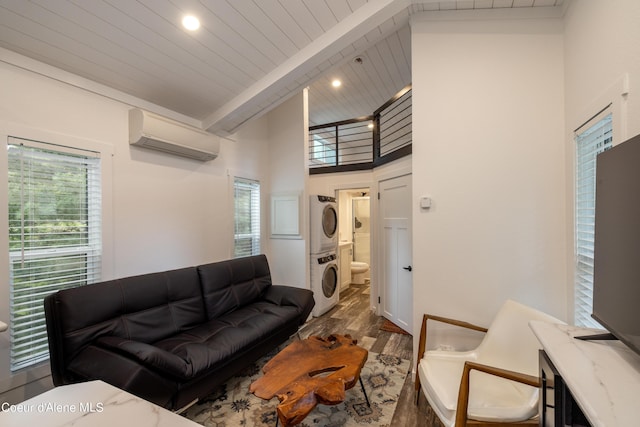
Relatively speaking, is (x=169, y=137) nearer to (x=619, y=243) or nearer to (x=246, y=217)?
(x=246, y=217)

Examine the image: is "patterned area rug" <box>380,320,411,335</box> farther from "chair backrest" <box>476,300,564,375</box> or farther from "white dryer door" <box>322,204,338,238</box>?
"chair backrest" <box>476,300,564,375</box>

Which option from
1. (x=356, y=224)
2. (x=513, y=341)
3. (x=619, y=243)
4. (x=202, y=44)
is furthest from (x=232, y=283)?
(x=356, y=224)

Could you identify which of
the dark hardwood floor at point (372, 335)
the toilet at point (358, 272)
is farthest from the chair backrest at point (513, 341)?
the toilet at point (358, 272)

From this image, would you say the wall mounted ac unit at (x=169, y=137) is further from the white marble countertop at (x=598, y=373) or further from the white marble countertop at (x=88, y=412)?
the white marble countertop at (x=598, y=373)

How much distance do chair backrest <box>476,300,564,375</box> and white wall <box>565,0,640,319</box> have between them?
43 cm

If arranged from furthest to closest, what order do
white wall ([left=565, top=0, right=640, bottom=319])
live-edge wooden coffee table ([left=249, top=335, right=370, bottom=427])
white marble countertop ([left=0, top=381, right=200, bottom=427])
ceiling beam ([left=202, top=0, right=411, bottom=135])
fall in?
ceiling beam ([left=202, top=0, right=411, bottom=135]) < live-edge wooden coffee table ([left=249, top=335, right=370, bottom=427]) < white wall ([left=565, top=0, right=640, bottom=319]) < white marble countertop ([left=0, top=381, right=200, bottom=427])

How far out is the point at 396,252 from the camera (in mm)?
3488

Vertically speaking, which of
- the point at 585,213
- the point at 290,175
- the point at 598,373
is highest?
the point at 290,175

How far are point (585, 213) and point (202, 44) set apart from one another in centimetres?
298

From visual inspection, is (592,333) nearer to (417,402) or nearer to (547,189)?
(547,189)

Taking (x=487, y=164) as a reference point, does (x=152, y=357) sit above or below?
below

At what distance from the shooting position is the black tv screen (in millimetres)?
938

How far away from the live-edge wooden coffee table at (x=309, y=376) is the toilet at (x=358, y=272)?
3.34 m

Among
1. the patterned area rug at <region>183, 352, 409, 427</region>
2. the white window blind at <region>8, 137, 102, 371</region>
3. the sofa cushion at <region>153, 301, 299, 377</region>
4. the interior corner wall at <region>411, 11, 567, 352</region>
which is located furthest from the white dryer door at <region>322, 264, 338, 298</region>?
the white window blind at <region>8, 137, 102, 371</region>
